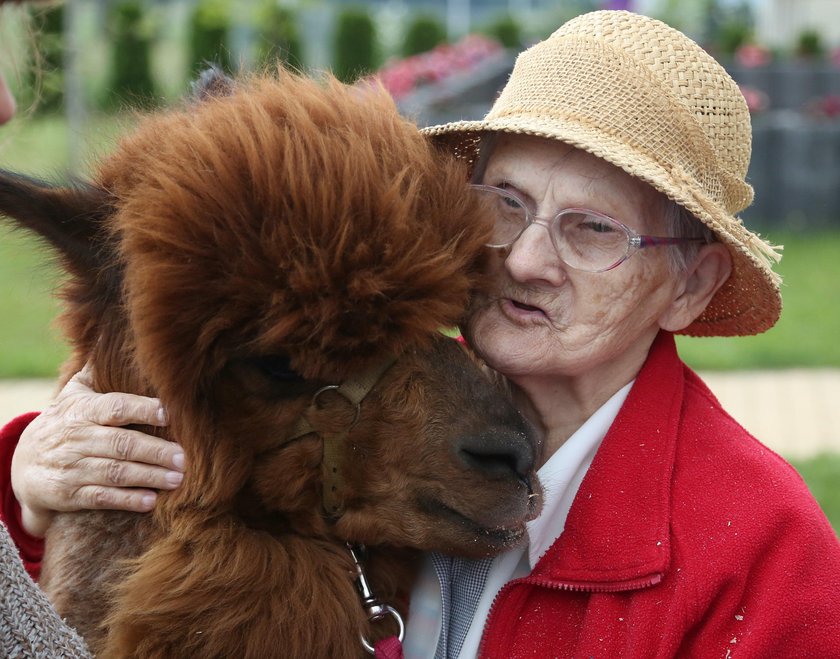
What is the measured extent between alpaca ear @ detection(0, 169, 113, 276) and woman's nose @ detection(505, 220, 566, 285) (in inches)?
33.6

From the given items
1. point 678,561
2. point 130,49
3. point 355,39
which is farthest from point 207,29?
point 678,561

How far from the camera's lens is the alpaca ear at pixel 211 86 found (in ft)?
7.88

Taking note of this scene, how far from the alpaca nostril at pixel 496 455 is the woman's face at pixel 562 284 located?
0.81 feet

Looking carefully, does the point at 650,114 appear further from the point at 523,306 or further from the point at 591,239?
the point at 523,306

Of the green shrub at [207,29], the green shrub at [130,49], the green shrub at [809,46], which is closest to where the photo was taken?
the green shrub at [809,46]

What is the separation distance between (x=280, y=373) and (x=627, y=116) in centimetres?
88

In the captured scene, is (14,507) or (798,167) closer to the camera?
(14,507)

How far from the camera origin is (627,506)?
6.86 ft

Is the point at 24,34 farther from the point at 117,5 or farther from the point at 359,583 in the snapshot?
the point at 117,5

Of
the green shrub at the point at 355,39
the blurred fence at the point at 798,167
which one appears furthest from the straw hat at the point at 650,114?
the green shrub at the point at 355,39

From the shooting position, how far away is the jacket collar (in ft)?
6.58

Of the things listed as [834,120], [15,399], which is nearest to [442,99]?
[834,120]

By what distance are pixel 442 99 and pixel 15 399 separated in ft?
23.6

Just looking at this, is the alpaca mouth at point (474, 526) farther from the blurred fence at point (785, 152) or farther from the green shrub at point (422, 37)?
the green shrub at point (422, 37)
